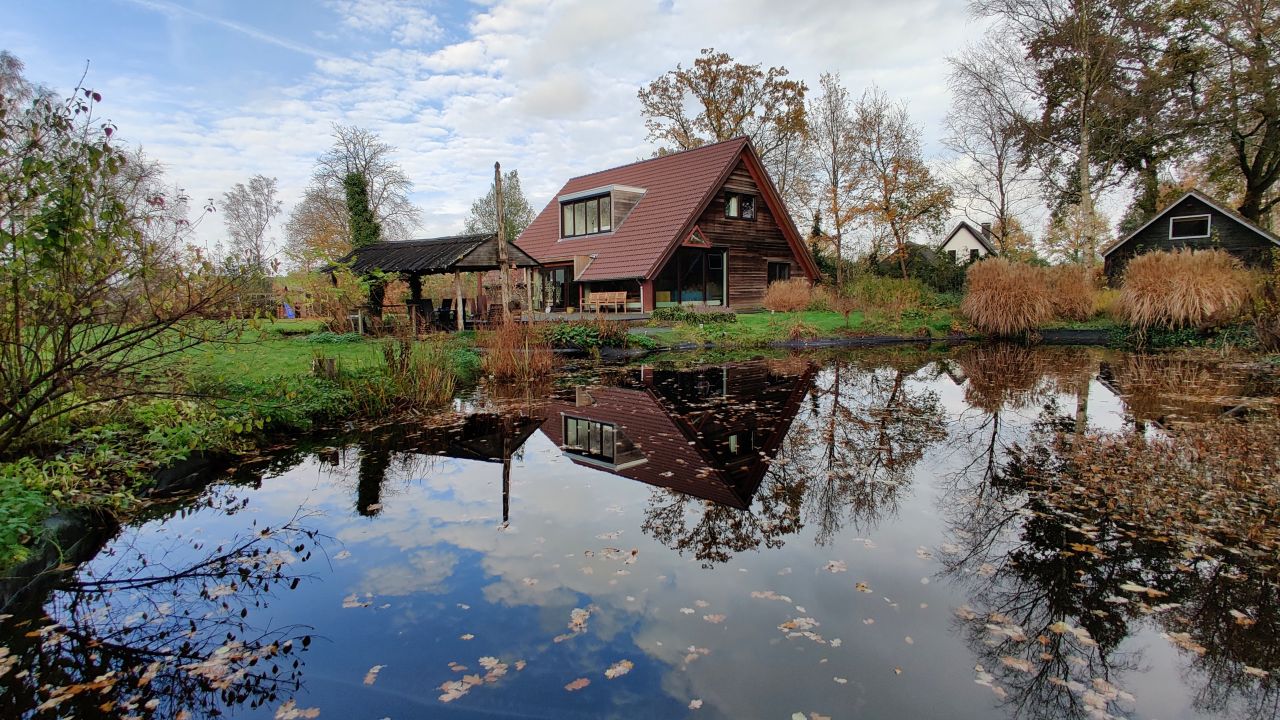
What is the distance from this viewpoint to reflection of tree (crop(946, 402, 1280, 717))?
9.00ft

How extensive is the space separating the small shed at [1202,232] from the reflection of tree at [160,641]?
89.3 feet

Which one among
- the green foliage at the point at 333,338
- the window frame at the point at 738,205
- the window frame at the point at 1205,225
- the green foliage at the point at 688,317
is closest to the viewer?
the green foliage at the point at 333,338

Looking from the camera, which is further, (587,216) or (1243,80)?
(587,216)

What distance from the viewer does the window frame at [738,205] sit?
2339 centimetres

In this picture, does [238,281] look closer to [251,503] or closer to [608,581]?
[251,503]

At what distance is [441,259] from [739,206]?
12.2m

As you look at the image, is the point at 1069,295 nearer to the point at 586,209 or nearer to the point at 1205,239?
the point at 1205,239

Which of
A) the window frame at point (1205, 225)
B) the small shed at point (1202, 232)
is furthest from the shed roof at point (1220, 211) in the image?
the window frame at point (1205, 225)

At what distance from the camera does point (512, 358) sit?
37.7 ft

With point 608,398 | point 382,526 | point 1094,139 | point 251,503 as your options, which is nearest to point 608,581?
point 382,526

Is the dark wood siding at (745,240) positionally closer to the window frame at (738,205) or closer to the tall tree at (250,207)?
the window frame at (738,205)

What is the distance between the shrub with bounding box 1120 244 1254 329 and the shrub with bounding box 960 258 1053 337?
2.02m

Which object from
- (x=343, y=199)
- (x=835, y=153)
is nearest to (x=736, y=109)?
(x=835, y=153)

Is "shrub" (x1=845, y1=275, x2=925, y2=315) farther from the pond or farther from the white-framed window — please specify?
the pond
